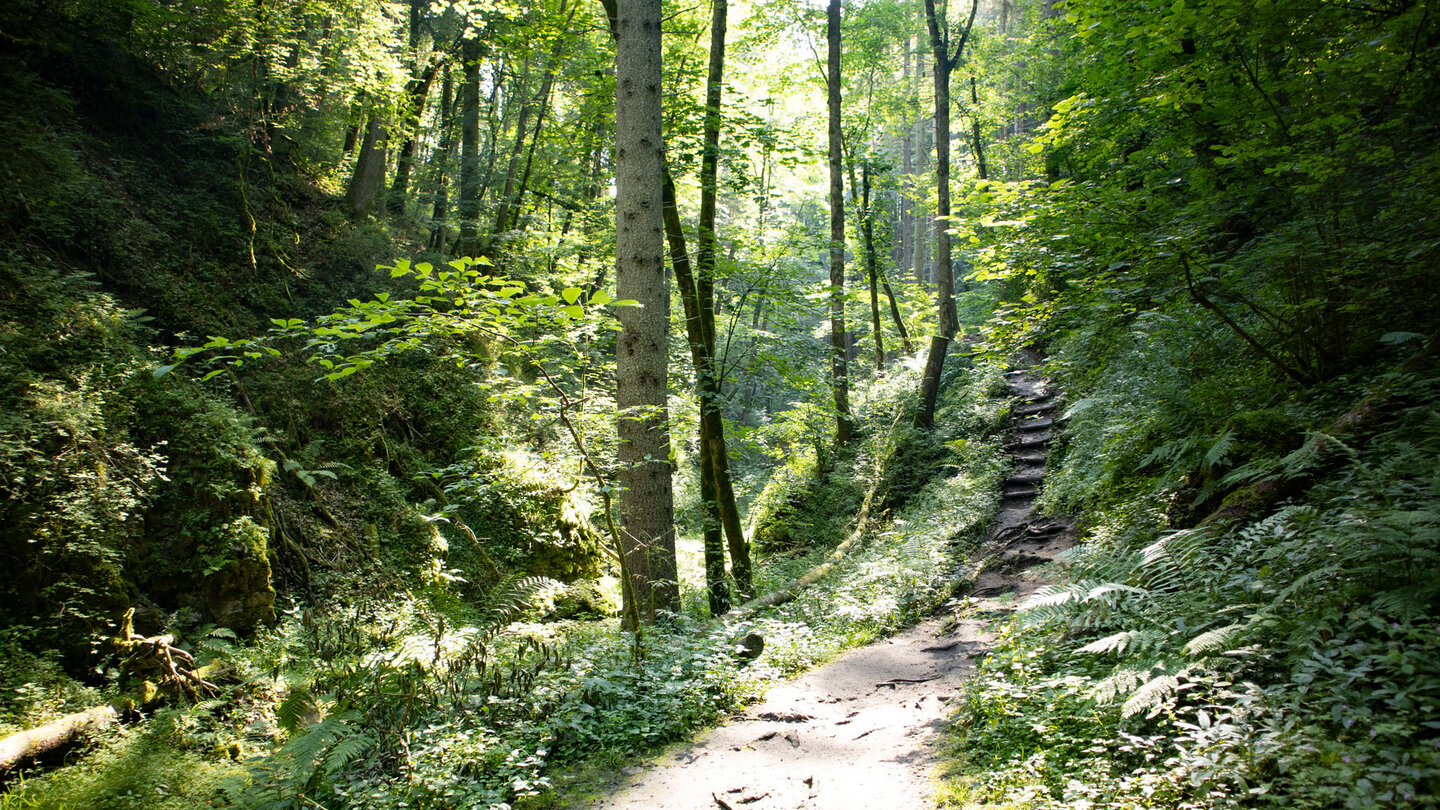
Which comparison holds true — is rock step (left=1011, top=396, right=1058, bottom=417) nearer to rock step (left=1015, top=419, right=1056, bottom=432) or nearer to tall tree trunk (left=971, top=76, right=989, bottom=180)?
rock step (left=1015, top=419, right=1056, bottom=432)

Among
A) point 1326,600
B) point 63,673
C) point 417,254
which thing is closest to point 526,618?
point 63,673

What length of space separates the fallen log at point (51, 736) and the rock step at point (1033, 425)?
1270cm

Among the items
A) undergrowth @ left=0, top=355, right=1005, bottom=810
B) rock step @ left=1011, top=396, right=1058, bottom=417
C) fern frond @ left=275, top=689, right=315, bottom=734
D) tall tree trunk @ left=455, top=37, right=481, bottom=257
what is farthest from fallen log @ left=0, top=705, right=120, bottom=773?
rock step @ left=1011, top=396, right=1058, bottom=417

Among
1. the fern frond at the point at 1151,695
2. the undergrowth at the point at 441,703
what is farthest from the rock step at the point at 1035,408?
the fern frond at the point at 1151,695

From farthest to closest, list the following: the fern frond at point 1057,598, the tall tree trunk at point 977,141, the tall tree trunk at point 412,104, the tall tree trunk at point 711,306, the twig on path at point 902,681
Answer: the tall tree trunk at point 977,141, the tall tree trunk at point 412,104, the tall tree trunk at point 711,306, the twig on path at point 902,681, the fern frond at point 1057,598

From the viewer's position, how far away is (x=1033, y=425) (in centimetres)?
1173

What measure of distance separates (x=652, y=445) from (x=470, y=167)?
39.1 feet

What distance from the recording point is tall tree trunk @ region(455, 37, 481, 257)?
1451cm

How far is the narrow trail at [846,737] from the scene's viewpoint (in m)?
3.44

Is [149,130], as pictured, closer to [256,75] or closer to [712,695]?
[256,75]

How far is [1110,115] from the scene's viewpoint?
6434mm

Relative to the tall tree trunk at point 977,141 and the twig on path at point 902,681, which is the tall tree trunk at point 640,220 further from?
the tall tree trunk at point 977,141

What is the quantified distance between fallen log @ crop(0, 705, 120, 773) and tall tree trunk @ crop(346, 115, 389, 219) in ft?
38.4

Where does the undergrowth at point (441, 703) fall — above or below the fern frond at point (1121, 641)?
below
